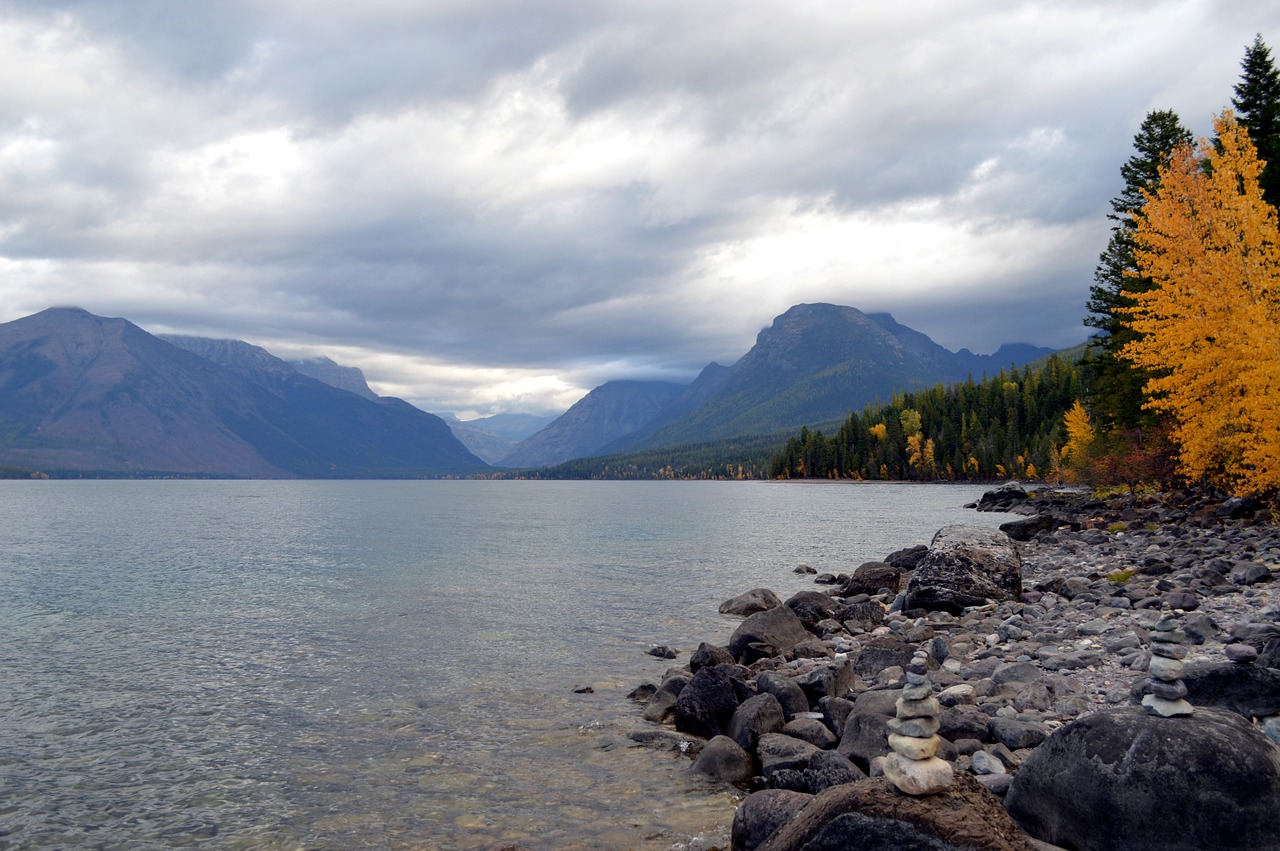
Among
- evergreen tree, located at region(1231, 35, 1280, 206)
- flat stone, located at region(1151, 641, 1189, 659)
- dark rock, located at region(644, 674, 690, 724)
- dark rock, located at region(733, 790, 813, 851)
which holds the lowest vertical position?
dark rock, located at region(644, 674, 690, 724)

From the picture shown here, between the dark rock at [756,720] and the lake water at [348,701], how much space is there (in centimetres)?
153

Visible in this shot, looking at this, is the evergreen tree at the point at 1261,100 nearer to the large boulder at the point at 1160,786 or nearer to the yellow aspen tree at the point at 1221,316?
the yellow aspen tree at the point at 1221,316

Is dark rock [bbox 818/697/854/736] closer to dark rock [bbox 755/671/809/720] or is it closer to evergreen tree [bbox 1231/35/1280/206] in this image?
dark rock [bbox 755/671/809/720]

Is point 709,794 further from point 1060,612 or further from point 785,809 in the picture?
point 1060,612

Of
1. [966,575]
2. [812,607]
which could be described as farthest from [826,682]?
[966,575]

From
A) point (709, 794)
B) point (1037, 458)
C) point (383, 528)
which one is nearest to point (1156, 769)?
point (709, 794)

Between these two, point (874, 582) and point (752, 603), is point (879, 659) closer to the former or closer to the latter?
point (752, 603)

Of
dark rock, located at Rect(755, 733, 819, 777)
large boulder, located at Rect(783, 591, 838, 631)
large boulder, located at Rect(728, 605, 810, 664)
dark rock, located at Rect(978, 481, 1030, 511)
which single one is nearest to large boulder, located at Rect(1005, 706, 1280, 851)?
dark rock, located at Rect(755, 733, 819, 777)

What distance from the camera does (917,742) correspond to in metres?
6.54

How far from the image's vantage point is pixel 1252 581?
2038cm

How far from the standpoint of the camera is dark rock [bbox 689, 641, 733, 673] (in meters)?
19.9

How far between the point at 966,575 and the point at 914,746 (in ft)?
69.7

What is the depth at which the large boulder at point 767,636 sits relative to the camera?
21141 mm

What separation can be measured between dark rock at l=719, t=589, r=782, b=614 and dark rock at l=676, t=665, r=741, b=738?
13333mm
